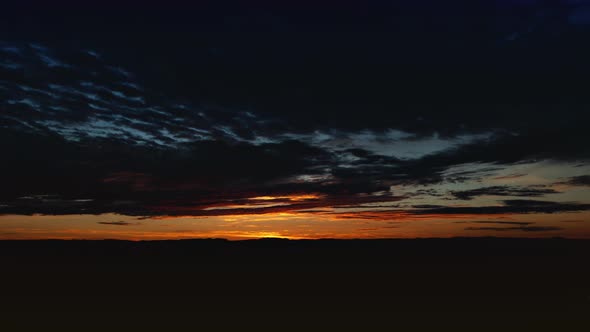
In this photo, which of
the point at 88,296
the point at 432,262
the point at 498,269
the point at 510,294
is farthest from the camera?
the point at 432,262

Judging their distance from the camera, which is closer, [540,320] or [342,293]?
[540,320]

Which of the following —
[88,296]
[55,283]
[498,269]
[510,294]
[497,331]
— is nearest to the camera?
A: [497,331]

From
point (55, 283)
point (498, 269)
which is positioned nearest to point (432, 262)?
point (498, 269)

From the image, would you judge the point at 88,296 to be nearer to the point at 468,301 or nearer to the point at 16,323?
the point at 16,323

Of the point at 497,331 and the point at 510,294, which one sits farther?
the point at 510,294

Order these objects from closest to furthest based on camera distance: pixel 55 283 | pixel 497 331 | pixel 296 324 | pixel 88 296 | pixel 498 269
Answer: pixel 497 331, pixel 296 324, pixel 88 296, pixel 55 283, pixel 498 269

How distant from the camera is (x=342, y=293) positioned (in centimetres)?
4069

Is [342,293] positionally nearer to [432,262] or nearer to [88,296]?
[88,296]

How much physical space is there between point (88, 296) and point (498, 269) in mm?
44138

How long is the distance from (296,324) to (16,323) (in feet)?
49.4

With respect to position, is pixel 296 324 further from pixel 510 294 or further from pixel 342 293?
pixel 510 294

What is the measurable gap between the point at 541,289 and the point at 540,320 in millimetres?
14632

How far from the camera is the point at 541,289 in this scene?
4175 centimetres

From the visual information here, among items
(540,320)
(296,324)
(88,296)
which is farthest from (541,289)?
(88,296)
